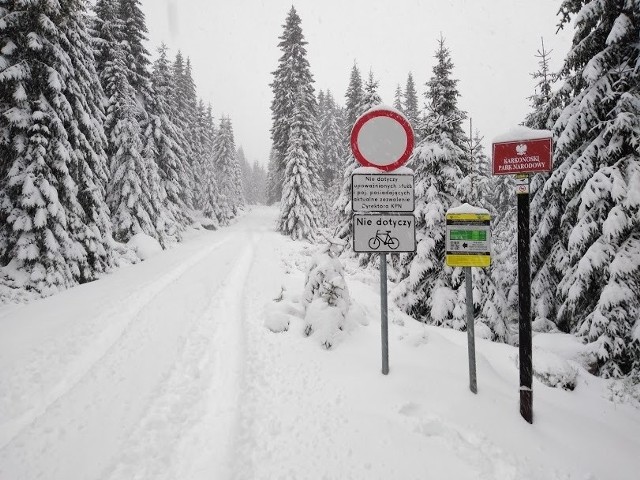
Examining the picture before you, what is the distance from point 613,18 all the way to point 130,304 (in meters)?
14.8

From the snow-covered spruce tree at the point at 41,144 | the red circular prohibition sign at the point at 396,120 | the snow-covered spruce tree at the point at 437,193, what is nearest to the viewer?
the red circular prohibition sign at the point at 396,120

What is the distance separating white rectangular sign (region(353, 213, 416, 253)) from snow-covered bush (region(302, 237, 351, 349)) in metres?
1.75

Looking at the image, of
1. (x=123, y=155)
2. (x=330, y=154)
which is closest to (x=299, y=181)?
(x=123, y=155)

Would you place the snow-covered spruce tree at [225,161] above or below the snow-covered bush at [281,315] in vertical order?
above

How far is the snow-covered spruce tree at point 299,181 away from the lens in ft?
88.2

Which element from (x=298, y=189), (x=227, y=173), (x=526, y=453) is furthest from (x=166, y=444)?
(x=227, y=173)

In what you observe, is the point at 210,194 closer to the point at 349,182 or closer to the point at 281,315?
the point at 349,182

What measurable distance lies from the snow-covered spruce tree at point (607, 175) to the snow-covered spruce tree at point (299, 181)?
1977cm

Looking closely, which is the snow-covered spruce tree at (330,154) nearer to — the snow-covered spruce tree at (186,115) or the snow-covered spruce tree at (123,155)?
the snow-covered spruce tree at (186,115)

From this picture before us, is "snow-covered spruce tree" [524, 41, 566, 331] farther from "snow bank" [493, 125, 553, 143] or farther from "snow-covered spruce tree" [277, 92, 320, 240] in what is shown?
"snow-covered spruce tree" [277, 92, 320, 240]

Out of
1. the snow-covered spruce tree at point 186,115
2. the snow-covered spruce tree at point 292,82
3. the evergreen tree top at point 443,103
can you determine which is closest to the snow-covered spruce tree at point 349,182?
the evergreen tree top at point 443,103

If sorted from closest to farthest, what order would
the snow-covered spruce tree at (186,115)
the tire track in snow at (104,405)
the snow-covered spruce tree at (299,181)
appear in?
the tire track in snow at (104,405) → the snow-covered spruce tree at (299,181) → the snow-covered spruce tree at (186,115)

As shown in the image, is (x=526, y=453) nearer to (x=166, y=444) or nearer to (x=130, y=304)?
(x=166, y=444)

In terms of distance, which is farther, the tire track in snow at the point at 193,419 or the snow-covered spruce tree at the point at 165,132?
the snow-covered spruce tree at the point at 165,132
